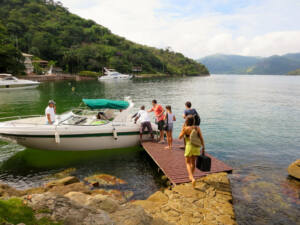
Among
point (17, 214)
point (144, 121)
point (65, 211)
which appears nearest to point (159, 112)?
point (144, 121)

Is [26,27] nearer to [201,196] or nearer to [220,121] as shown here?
[220,121]

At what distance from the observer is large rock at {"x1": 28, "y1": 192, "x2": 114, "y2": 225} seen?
2.90 metres

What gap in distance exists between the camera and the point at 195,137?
612 cm

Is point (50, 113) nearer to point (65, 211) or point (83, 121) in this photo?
point (83, 121)

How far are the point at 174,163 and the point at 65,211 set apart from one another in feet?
20.0

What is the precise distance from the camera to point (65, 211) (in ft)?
9.96

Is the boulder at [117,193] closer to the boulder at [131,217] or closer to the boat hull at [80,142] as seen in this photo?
the boulder at [131,217]

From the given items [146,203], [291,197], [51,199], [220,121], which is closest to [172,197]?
[146,203]

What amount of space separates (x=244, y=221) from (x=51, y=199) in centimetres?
547

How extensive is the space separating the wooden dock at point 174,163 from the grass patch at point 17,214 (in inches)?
201

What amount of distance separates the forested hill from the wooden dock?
205 ft

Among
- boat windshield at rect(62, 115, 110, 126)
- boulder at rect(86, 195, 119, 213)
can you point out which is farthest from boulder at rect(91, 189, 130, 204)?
boat windshield at rect(62, 115, 110, 126)

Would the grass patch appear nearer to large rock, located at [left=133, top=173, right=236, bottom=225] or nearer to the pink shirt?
large rock, located at [left=133, top=173, right=236, bottom=225]

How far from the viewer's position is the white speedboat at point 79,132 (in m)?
9.83
